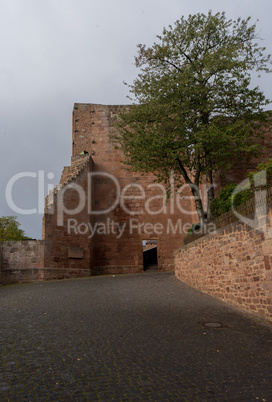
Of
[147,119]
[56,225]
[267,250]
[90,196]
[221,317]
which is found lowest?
[221,317]

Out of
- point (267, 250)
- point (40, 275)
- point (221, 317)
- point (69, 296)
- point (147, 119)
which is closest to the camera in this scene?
point (267, 250)

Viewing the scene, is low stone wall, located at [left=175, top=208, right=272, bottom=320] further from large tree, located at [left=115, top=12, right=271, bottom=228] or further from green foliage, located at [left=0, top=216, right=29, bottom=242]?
green foliage, located at [left=0, top=216, right=29, bottom=242]

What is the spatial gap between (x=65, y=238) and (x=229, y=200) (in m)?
9.39

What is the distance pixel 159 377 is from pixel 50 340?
6.56 feet

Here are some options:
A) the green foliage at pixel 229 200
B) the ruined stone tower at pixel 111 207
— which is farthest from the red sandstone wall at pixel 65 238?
the green foliage at pixel 229 200

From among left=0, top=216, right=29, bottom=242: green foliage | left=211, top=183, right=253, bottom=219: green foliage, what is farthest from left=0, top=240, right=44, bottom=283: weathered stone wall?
left=0, top=216, right=29, bottom=242: green foliage

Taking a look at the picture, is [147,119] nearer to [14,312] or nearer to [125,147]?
[125,147]

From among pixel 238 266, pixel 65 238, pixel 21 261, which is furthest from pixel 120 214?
pixel 238 266

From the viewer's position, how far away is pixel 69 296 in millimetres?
9406

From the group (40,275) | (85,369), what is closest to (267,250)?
(85,369)

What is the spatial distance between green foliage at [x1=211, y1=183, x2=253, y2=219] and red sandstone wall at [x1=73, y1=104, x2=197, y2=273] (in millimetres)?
9524

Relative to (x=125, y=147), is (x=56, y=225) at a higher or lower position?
lower

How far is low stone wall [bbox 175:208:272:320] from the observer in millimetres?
6336

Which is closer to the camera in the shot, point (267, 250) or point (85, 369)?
point (85, 369)
